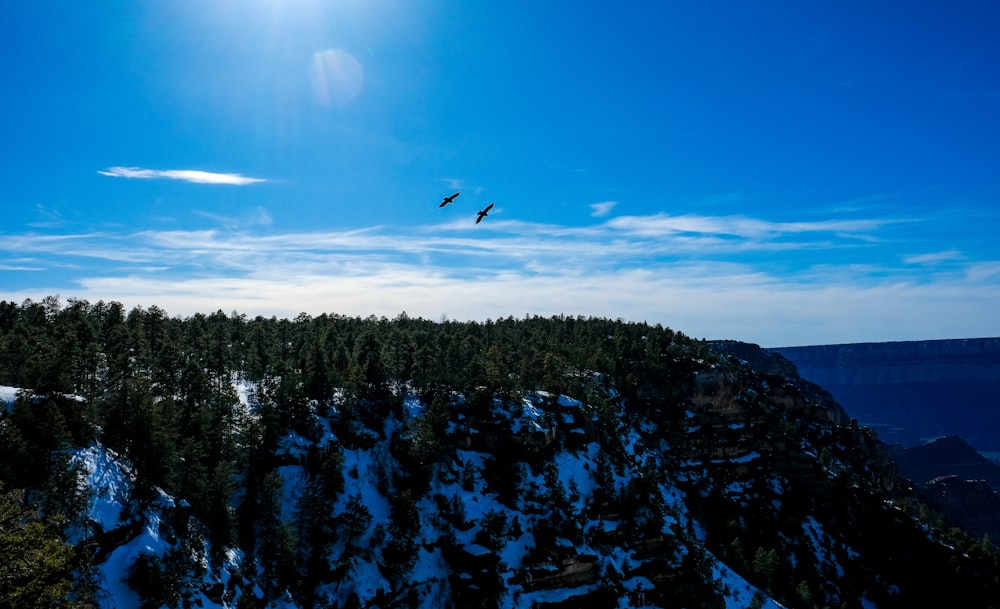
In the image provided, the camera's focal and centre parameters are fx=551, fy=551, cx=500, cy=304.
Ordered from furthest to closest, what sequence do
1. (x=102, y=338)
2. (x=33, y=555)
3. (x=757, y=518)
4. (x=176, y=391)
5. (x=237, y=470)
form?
(x=757, y=518) < (x=102, y=338) < (x=176, y=391) < (x=237, y=470) < (x=33, y=555)

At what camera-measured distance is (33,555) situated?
22031 millimetres

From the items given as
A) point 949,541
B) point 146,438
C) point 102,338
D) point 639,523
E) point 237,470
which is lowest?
point 949,541

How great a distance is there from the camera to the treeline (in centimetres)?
4922

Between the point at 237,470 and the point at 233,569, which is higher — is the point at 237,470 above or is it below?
above

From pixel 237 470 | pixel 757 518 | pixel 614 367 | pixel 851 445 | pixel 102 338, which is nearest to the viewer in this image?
pixel 237 470

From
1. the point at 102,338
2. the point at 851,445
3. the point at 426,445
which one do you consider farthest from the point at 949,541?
the point at 102,338

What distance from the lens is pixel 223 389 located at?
262 feet

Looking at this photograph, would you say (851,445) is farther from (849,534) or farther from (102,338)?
(102,338)

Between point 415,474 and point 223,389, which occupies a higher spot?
point 223,389

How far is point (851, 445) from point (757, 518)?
6384 centimetres

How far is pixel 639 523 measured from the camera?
82.3 metres

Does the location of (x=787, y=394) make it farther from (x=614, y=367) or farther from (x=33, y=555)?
(x=33, y=555)

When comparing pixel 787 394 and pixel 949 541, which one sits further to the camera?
pixel 787 394

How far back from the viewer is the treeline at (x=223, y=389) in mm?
49219
